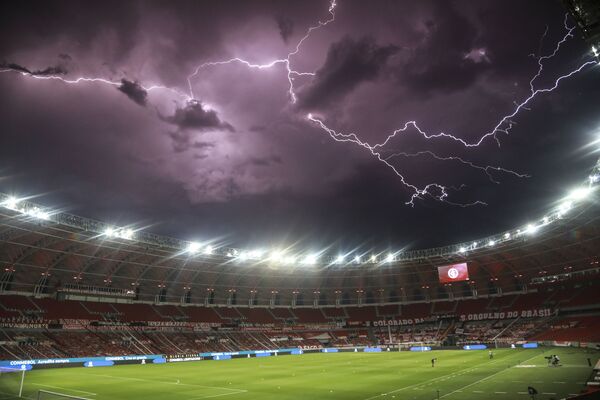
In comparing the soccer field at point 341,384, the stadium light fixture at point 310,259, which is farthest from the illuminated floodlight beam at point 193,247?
the soccer field at point 341,384

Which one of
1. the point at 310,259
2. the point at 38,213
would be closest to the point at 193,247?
the point at 38,213

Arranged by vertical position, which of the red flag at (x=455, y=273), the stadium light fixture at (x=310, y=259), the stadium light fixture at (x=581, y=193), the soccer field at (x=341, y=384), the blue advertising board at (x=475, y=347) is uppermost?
the stadium light fixture at (x=310, y=259)

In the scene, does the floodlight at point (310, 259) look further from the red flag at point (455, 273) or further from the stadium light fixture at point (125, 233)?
the stadium light fixture at point (125, 233)

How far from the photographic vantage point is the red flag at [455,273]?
73938 millimetres

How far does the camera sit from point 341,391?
2858 centimetres

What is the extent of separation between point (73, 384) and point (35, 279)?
3685 cm

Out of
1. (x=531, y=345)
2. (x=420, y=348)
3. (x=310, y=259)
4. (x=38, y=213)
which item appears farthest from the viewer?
(x=310, y=259)

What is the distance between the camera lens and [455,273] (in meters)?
74.7

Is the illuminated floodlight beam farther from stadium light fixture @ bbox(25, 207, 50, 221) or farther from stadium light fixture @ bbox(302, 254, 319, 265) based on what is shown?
stadium light fixture @ bbox(302, 254, 319, 265)

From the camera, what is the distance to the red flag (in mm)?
73938

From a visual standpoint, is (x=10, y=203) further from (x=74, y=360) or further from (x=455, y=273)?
(x=455, y=273)

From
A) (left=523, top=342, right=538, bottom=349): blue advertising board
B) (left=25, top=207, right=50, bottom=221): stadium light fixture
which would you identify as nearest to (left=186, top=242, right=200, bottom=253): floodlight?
(left=25, top=207, right=50, bottom=221): stadium light fixture

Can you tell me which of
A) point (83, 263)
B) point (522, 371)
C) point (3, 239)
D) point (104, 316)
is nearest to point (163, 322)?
point (104, 316)

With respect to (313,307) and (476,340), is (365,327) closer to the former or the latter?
(313,307)
